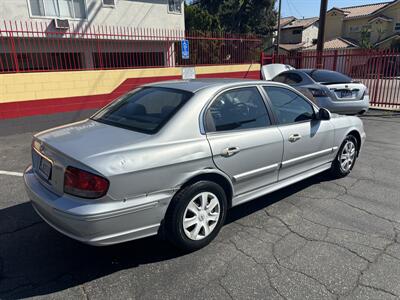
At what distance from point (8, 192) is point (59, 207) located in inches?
92.2

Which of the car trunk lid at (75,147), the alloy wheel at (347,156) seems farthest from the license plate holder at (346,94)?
the car trunk lid at (75,147)

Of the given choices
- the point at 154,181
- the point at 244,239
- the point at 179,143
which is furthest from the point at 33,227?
the point at 244,239

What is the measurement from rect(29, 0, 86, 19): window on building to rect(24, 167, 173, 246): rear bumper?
1226cm

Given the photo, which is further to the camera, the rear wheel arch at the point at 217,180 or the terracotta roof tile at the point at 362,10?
the terracotta roof tile at the point at 362,10

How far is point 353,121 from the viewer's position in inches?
179

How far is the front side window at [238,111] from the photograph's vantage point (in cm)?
298

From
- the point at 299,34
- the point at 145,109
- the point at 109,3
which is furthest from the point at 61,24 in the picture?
the point at 299,34

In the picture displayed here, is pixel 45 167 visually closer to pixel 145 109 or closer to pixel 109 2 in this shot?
pixel 145 109

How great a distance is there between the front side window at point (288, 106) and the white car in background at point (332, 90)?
4514 millimetres

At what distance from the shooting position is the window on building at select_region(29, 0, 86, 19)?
1220cm

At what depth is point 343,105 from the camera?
8.09 meters

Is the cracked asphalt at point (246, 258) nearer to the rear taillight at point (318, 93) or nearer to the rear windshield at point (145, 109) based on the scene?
the rear windshield at point (145, 109)

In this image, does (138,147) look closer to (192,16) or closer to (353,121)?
(353,121)

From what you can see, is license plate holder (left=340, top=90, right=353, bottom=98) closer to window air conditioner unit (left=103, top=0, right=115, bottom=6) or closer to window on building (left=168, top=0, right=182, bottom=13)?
window air conditioner unit (left=103, top=0, right=115, bottom=6)
